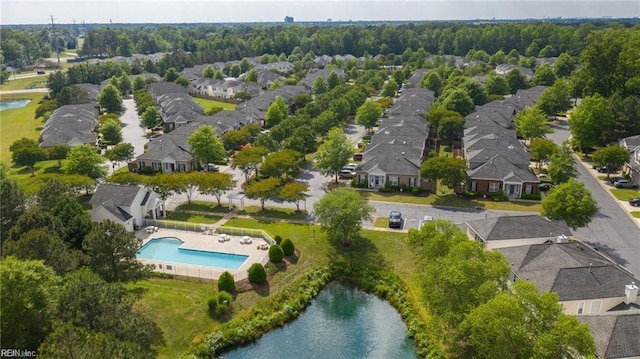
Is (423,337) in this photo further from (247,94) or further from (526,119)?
(247,94)

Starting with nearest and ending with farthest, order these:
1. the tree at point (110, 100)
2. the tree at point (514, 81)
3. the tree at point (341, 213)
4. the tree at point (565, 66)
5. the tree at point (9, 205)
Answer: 1. the tree at point (9, 205)
2. the tree at point (341, 213)
3. the tree at point (110, 100)
4. the tree at point (514, 81)
5. the tree at point (565, 66)

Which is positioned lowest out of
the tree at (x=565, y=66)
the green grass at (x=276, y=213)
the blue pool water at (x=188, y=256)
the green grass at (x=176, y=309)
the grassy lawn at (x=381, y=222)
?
the blue pool water at (x=188, y=256)

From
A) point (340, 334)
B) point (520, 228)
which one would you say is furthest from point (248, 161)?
point (520, 228)

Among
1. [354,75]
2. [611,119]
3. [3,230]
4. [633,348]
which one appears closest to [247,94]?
[354,75]

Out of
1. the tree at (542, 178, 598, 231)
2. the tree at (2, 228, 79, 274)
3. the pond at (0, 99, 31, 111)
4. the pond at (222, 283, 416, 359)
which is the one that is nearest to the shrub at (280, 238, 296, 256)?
the pond at (222, 283, 416, 359)

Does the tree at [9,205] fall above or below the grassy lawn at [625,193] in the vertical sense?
above

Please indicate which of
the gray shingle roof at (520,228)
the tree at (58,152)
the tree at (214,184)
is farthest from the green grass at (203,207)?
the gray shingle roof at (520,228)

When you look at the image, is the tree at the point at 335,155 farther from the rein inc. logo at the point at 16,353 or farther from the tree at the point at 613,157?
the rein inc. logo at the point at 16,353
